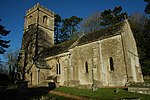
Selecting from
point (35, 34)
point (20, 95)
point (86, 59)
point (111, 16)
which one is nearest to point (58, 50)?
point (86, 59)

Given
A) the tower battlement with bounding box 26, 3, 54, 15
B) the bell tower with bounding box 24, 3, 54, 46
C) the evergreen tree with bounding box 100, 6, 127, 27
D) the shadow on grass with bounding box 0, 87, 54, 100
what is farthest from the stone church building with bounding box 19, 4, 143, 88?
the evergreen tree with bounding box 100, 6, 127, 27

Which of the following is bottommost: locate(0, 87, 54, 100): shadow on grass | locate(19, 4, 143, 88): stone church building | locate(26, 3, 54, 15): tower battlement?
locate(0, 87, 54, 100): shadow on grass

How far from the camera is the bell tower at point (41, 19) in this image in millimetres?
35750

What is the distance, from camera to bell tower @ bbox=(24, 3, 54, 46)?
3575cm

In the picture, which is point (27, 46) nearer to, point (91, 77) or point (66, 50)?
point (66, 50)

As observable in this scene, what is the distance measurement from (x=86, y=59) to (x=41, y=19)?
1816cm

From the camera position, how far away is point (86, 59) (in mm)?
24734

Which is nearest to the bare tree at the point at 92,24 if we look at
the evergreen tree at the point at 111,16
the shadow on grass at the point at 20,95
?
the evergreen tree at the point at 111,16

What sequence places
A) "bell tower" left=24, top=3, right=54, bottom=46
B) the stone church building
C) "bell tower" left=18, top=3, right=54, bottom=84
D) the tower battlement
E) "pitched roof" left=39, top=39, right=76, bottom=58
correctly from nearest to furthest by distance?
the stone church building
"pitched roof" left=39, top=39, right=76, bottom=58
"bell tower" left=18, top=3, right=54, bottom=84
"bell tower" left=24, top=3, right=54, bottom=46
the tower battlement

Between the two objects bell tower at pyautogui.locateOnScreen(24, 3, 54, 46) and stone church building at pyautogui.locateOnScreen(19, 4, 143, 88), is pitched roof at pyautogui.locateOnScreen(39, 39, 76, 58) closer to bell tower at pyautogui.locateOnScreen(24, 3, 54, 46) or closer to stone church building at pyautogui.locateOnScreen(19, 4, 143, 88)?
stone church building at pyautogui.locateOnScreen(19, 4, 143, 88)

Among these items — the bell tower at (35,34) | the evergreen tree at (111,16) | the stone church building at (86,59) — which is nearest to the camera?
the stone church building at (86,59)

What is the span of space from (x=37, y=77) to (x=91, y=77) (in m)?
9.84

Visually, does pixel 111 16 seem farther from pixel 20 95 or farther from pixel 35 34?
pixel 20 95

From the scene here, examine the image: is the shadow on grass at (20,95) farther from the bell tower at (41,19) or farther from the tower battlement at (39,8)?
the tower battlement at (39,8)
